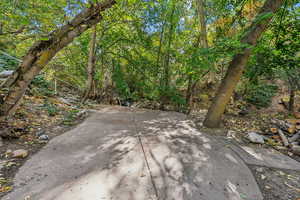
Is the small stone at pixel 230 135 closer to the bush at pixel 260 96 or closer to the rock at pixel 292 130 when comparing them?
the rock at pixel 292 130

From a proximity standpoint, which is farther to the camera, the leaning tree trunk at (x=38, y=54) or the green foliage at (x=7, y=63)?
the green foliage at (x=7, y=63)

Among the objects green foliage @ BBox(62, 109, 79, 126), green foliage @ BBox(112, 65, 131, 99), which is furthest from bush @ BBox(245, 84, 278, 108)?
A: green foliage @ BBox(62, 109, 79, 126)

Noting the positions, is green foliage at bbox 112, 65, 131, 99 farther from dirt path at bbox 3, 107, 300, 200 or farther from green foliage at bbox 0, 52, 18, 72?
dirt path at bbox 3, 107, 300, 200

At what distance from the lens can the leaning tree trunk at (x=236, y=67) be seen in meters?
2.46

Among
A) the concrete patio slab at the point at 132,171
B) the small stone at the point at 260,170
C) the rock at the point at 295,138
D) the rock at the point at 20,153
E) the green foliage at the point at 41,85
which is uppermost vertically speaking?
the green foliage at the point at 41,85

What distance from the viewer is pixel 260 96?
5.38 m

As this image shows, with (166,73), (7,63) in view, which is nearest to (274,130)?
(166,73)

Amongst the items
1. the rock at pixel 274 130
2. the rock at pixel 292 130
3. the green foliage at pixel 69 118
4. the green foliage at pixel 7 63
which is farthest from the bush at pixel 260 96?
the green foliage at pixel 7 63

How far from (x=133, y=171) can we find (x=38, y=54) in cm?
200

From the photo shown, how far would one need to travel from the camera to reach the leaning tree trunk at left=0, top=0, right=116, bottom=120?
1.80 metres

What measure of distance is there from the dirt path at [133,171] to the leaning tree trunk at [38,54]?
0.81 meters

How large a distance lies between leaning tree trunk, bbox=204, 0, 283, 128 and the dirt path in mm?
934

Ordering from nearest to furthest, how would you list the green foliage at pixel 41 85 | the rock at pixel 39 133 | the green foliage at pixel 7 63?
1. the rock at pixel 39 133
2. the green foliage at pixel 7 63
3. the green foliage at pixel 41 85

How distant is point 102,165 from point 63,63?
18.8ft
